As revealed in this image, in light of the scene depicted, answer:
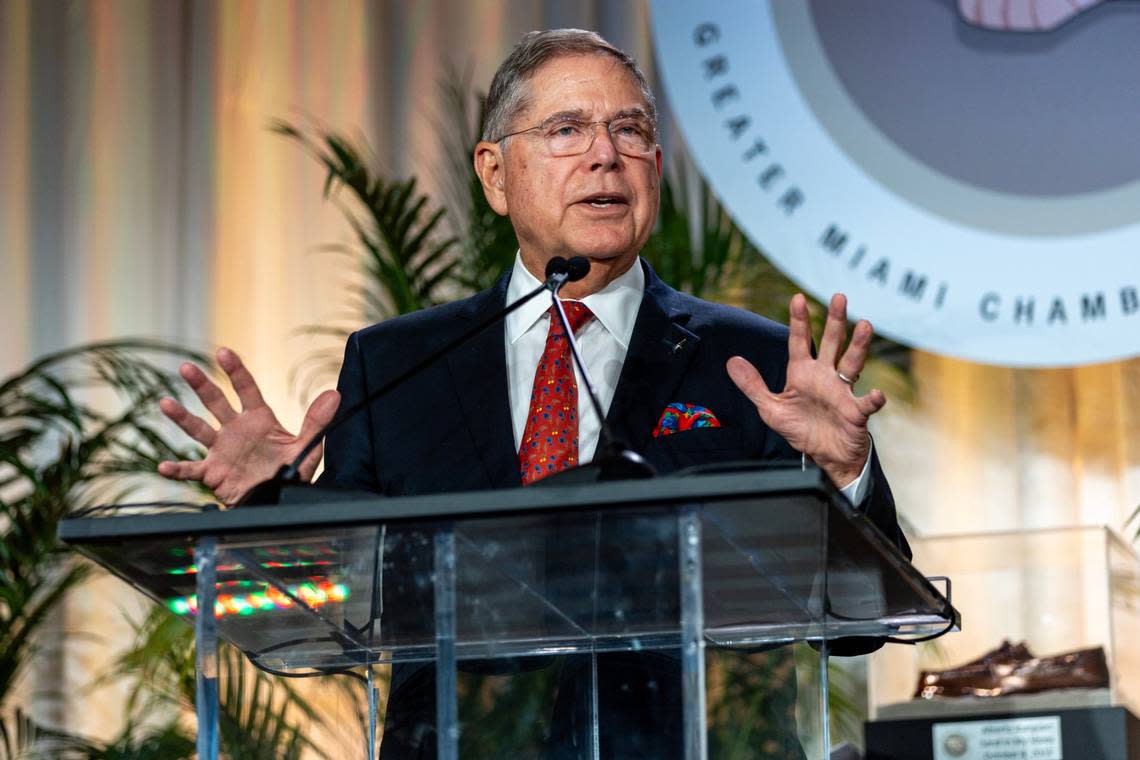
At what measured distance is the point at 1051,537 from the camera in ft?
11.4

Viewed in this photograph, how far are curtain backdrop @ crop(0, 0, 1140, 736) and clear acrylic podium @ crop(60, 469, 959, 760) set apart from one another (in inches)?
115

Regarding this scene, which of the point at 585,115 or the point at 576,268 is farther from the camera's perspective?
the point at 585,115

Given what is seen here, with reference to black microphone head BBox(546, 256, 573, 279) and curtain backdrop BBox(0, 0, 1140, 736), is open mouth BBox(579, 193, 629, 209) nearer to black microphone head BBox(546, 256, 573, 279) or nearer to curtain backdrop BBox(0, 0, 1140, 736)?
black microphone head BBox(546, 256, 573, 279)

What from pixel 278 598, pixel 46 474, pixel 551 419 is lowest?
pixel 278 598

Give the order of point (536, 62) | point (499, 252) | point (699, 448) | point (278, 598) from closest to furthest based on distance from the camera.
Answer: point (278, 598)
point (699, 448)
point (536, 62)
point (499, 252)

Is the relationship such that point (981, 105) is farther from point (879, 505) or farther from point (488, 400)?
point (879, 505)

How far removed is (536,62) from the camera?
235 centimetres

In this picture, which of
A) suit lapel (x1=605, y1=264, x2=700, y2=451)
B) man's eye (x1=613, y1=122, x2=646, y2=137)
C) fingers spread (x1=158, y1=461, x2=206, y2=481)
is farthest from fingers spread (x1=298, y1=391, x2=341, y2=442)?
man's eye (x1=613, y1=122, x2=646, y2=137)

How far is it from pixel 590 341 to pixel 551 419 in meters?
0.19

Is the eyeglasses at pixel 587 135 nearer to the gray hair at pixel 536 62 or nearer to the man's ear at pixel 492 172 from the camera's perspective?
the gray hair at pixel 536 62

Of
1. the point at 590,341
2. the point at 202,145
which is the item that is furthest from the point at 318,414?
the point at 202,145

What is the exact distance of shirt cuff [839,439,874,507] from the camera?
1.79m

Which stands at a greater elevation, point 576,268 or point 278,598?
point 576,268

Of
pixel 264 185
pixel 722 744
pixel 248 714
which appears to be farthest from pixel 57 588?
pixel 722 744
